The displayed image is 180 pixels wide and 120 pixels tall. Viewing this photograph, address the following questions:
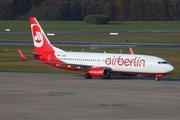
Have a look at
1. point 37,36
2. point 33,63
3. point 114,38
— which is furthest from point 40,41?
point 114,38

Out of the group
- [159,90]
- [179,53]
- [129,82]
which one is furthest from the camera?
[179,53]

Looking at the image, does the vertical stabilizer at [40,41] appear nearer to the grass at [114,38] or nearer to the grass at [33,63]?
the grass at [33,63]

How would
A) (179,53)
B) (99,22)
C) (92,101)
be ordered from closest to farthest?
(92,101) → (179,53) → (99,22)

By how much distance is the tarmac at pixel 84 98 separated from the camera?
3391 centimetres

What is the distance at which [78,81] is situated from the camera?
53.9 meters

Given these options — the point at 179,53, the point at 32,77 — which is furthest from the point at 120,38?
the point at 32,77

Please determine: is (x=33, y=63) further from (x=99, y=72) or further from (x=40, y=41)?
(x=99, y=72)

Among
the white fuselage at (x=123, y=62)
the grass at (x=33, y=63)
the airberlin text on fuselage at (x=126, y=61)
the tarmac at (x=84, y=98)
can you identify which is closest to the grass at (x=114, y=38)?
the grass at (x=33, y=63)

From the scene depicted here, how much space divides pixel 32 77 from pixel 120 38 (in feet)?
204

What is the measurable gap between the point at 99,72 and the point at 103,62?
4.62ft

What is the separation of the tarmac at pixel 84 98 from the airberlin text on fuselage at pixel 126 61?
1624 mm

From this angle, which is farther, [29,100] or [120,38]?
[120,38]

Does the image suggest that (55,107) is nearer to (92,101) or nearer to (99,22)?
(92,101)

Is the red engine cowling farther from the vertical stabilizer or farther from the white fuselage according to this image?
the vertical stabilizer
